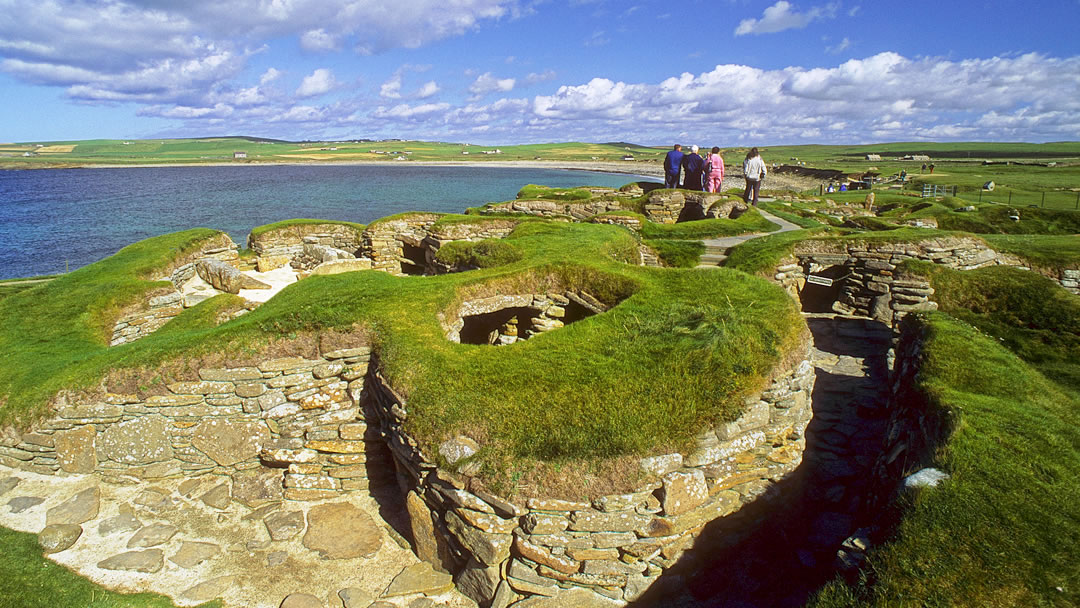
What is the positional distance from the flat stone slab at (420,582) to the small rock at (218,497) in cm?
304

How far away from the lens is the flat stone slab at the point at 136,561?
21.4 ft

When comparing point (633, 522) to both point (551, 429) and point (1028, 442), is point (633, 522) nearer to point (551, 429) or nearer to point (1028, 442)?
point (551, 429)

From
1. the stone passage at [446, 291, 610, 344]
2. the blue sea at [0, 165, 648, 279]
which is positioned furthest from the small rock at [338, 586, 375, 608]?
the blue sea at [0, 165, 648, 279]

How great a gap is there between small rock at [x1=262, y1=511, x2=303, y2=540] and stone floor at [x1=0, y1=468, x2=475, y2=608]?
0.04 ft

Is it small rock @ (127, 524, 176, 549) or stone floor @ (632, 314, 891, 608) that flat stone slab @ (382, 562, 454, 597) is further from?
small rock @ (127, 524, 176, 549)

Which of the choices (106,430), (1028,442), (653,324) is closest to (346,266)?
(106,430)

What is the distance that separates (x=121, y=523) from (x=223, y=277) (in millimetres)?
10496

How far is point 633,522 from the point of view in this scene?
5703mm

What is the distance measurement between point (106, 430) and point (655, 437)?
7730 mm

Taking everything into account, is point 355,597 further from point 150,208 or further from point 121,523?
point 150,208

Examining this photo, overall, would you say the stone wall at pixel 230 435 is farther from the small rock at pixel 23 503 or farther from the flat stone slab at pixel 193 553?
the flat stone slab at pixel 193 553

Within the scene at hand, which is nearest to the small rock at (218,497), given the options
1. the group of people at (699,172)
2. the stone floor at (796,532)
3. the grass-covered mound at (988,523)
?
the stone floor at (796,532)

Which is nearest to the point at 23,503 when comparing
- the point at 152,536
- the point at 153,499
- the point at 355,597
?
the point at 153,499

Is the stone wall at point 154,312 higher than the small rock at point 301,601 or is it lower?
higher
